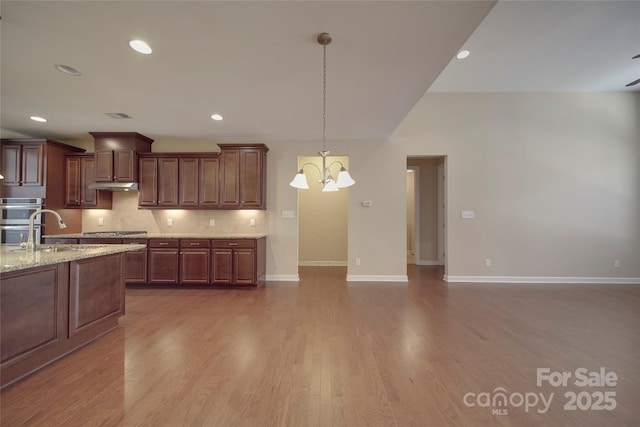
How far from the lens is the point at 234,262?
432 centimetres

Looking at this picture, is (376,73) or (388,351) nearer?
(388,351)

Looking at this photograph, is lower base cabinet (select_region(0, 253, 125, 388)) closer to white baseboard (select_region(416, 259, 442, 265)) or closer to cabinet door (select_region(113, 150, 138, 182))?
cabinet door (select_region(113, 150, 138, 182))

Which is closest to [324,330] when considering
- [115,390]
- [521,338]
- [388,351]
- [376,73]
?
[388,351]

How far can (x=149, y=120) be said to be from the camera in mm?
3979

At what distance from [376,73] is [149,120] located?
137 inches

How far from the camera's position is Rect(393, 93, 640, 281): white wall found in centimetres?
469

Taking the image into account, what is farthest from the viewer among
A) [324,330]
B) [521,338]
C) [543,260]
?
[543,260]

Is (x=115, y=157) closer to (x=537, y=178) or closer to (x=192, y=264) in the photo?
(x=192, y=264)

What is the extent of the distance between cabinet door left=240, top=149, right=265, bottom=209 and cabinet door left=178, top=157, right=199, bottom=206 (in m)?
0.84

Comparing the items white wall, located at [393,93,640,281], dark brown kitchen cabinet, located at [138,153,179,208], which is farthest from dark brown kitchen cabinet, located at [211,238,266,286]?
white wall, located at [393,93,640,281]

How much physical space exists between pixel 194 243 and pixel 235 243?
68cm

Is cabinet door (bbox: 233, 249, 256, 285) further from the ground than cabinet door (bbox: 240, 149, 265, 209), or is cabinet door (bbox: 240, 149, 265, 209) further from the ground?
cabinet door (bbox: 240, 149, 265, 209)

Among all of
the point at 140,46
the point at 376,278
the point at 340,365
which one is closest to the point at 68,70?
the point at 140,46

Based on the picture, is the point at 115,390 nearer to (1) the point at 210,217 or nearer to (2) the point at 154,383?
(2) the point at 154,383
